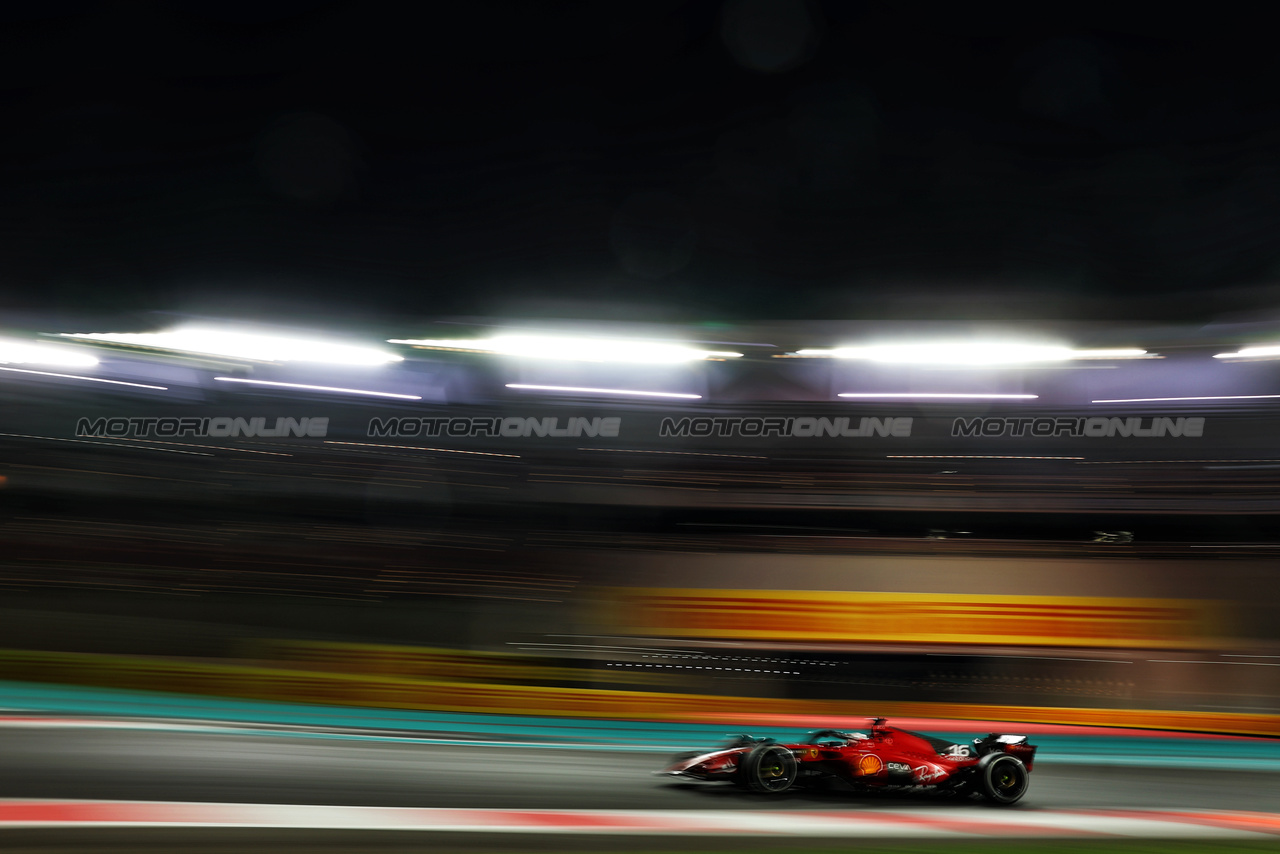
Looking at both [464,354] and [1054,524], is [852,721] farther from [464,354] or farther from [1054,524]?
[464,354]

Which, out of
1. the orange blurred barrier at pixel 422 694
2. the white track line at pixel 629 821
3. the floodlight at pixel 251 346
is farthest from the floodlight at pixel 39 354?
the white track line at pixel 629 821

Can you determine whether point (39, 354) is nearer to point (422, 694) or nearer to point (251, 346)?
point (251, 346)

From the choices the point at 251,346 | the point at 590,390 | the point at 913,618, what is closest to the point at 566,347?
the point at 590,390

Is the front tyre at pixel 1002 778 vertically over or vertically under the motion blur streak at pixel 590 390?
under

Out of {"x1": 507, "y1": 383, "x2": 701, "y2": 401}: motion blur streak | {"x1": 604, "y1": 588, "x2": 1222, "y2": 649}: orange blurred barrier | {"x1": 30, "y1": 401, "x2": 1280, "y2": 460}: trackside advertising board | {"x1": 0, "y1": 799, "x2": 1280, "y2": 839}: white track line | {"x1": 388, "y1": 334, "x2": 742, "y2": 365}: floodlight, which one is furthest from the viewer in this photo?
{"x1": 388, "y1": 334, "x2": 742, "y2": 365}: floodlight

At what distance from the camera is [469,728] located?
29.5 ft

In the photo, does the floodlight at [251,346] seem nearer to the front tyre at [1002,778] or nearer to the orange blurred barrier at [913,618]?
the orange blurred barrier at [913,618]

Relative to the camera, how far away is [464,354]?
16516 millimetres

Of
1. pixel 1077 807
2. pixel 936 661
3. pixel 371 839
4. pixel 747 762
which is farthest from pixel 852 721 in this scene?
pixel 371 839

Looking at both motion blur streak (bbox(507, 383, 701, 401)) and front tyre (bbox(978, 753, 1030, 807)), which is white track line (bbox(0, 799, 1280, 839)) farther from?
motion blur streak (bbox(507, 383, 701, 401))

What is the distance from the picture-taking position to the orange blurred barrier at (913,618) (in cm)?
1209

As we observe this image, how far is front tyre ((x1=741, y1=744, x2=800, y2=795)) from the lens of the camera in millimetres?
5328

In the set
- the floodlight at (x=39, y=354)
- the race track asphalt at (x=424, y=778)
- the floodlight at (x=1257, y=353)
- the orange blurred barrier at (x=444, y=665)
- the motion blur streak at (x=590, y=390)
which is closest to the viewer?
the race track asphalt at (x=424, y=778)

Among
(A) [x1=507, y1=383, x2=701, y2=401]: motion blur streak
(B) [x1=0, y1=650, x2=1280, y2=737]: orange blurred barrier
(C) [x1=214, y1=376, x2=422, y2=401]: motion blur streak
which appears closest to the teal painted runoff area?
(B) [x1=0, y1=650, x2=1280, y2=737]: orange blurred barrier
